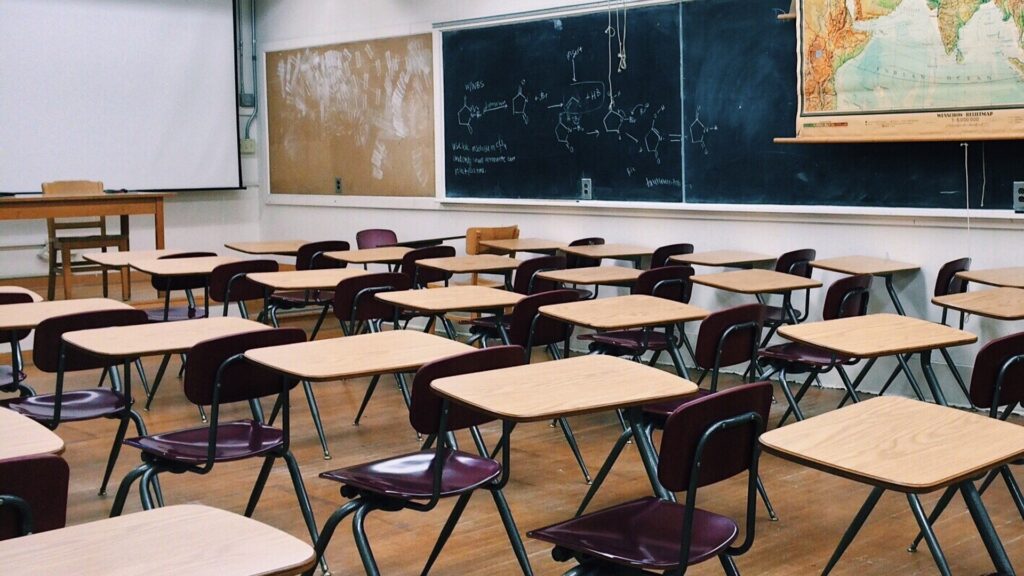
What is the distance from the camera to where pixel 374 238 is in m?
8.49

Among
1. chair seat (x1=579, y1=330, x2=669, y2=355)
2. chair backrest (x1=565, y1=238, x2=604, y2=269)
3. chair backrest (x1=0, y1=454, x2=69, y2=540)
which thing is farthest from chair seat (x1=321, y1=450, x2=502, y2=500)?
chair backrest (x1=565, y1=238, x2=604, y2=269)

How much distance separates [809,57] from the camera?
21.0ft

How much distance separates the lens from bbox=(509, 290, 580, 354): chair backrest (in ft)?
15.3

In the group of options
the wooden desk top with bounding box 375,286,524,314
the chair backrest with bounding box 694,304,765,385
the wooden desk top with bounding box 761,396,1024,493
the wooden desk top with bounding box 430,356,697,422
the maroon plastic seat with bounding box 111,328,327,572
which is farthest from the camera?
the wooden desk top with bounding box 375,286,524,314

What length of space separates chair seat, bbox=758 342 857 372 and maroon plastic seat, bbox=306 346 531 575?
1995 millimetres

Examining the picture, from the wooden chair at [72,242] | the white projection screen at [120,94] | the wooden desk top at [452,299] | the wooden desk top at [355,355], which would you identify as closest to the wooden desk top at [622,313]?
the wooden desk top at [452,299]

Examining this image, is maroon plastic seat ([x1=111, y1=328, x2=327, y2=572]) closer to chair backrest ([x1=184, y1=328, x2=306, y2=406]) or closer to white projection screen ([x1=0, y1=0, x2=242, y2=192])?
chair backrest ([x1=184, y1=328, x2=306, y2=406])

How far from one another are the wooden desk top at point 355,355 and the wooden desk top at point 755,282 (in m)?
1.96

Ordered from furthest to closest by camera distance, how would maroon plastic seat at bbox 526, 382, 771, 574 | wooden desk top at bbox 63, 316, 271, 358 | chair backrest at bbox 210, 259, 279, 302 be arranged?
chair backrest at bbox 210, 259, 279, 302
wooden desk top at bbox 63, 316, 271, 358
maroon plastic seat at bbox 526, 382, 771, 574

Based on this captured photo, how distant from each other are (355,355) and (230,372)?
384mm

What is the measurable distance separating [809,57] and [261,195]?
663 centimetres

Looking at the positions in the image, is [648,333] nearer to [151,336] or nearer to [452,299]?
[452,299]

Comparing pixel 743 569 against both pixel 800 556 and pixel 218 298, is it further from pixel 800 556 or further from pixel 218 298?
pixel 218 298

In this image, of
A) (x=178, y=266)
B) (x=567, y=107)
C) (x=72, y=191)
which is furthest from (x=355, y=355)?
(x=72, y=191)
